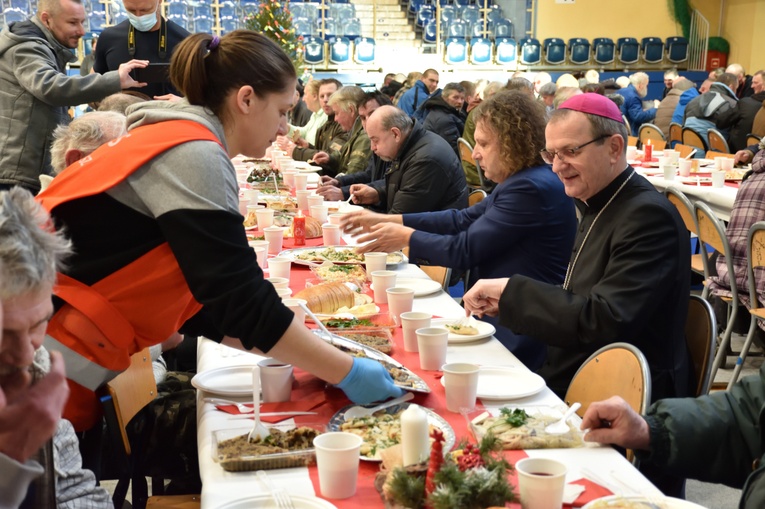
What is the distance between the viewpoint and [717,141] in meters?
9.02

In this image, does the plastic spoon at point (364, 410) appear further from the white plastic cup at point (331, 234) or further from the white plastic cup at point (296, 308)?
the white plastic cup at point (331, 234)

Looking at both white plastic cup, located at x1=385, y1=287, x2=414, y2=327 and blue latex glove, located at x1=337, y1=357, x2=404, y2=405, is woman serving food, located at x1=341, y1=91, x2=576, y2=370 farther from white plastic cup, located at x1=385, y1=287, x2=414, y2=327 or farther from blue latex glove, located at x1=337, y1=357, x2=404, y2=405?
blue latex glove, located at x1=337, y1=357, x2=404, y2=405

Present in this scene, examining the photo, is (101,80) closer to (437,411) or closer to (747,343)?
(437,411)

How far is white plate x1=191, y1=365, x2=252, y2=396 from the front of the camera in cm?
202

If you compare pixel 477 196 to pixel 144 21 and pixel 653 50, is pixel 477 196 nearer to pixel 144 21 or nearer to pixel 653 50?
pixel 144 21

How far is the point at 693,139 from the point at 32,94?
7.53 meters

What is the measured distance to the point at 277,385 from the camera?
1951 millimetres

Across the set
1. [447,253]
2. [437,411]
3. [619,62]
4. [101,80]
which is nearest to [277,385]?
[437,411]

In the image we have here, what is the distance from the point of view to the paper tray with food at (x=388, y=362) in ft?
6.45

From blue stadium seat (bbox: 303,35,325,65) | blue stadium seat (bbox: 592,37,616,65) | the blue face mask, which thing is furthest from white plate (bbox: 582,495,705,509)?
blue stadium seat (bbox: 592,37,616,65)

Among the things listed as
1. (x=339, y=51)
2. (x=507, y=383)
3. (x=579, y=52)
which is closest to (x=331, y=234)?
(x=507, y=383)

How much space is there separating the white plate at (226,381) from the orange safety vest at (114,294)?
171 millimetres

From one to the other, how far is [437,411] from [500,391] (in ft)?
0.63

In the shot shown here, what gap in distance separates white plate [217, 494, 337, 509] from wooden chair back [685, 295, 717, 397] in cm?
140
